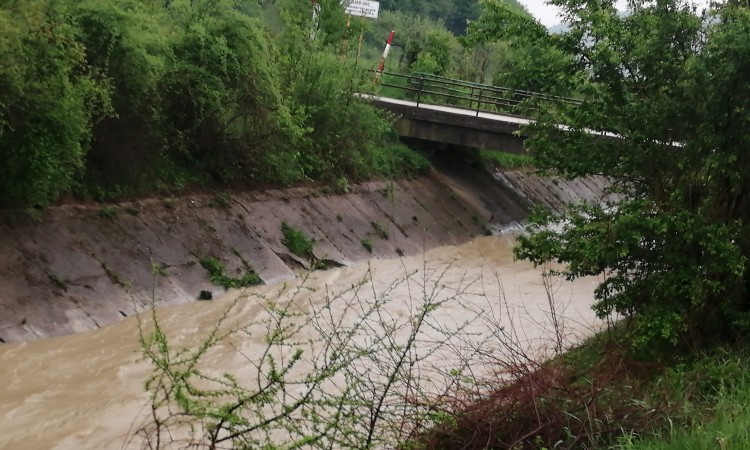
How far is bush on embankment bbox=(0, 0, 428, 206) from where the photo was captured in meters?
12.6

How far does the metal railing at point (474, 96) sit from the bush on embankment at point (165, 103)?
486cm

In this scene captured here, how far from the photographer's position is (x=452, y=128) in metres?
29.0

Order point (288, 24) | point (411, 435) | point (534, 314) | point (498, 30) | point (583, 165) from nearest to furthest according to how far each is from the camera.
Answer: point (411, 435) < point (583, 165) < point (498, 30) < point (534, 314) < point (288, 24)

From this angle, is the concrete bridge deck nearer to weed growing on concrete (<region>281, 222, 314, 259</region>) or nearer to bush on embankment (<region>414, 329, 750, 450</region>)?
weed growing on concrete (<region>281, 222, 314, 259</region>)

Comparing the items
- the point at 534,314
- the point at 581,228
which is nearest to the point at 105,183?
the point at 534,314

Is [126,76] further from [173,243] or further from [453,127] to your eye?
[453,127]

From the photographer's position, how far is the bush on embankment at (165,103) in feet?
41.5

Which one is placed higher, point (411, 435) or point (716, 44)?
point (716, 44)

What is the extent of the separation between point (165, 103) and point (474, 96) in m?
19.3

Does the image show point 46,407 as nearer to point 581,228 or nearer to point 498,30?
point 581,228

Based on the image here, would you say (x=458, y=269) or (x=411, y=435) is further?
(x=458, y=269)

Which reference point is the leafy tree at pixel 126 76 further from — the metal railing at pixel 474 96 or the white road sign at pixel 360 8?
the white road sign at pixel 360 8

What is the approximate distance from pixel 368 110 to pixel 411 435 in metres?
17.1

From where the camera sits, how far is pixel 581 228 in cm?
1044
